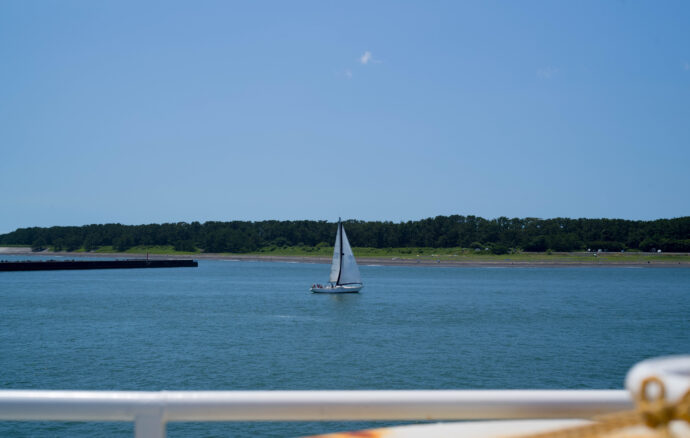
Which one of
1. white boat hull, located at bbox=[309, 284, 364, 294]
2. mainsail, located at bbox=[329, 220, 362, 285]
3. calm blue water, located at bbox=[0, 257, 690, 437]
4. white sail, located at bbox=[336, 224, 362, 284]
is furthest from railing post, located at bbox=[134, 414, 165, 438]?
white boat hull, located at bbox=[309, 284, 364, 294]

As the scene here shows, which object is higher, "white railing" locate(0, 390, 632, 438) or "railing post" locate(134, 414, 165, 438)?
"white railing" locate(0, 390, 632, 438)

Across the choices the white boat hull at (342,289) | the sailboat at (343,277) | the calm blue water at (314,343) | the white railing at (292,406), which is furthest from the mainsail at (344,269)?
the white railing at (292,406)

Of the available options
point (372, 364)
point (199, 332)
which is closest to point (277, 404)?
point (372, 364)

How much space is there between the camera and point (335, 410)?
9.95ft

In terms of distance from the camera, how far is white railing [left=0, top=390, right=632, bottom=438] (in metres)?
3.01

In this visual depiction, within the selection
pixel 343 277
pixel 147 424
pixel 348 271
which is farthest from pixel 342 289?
pixel 147 424

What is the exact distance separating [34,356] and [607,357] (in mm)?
43547

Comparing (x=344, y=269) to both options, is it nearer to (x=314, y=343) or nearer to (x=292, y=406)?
(x=314, y=343)

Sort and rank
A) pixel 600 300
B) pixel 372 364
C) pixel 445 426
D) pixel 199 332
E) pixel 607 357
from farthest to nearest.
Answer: pixel 600 300 → pixel 199 332 → pixel 607 357 → pixel 372 364 → pixel 445 426

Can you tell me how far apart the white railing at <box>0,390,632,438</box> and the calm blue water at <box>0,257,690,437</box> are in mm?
25714

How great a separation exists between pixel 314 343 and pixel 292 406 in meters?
52.5

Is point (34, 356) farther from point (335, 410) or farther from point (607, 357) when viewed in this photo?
point (335, 410)

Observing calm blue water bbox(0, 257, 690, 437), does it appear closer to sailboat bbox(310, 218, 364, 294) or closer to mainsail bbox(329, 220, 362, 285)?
sailboat bbox(310, 218, 364, 294)

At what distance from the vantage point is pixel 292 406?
9.89 feet
